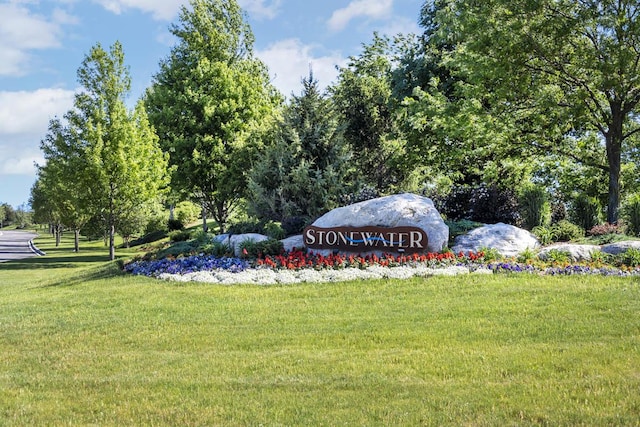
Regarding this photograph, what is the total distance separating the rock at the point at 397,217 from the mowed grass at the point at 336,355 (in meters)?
2.54

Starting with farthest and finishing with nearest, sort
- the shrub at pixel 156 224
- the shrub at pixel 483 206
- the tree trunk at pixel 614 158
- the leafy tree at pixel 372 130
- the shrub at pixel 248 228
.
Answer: the shrub at pixel 156 224 → the leafy tree at pixel 372 130 → the tree trunk at pixel 614 158 → the shrub at pixel 483 206 → the shrub at pixel 248 228

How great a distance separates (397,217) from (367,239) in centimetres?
87

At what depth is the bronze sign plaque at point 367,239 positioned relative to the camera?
475 inches

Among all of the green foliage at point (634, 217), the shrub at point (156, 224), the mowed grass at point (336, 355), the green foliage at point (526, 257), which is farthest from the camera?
the shrub at point (156, 224)

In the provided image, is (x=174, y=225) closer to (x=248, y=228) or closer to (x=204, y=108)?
(x=204, y=108)

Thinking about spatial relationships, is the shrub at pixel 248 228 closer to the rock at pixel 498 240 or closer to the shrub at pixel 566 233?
the rock at pixel 498 240

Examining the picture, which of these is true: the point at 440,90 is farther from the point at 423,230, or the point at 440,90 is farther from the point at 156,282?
the point at 156,282

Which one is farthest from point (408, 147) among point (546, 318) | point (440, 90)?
point (546, 318)

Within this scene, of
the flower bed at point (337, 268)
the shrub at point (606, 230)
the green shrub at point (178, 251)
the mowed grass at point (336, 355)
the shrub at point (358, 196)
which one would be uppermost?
the shrub at point (358, 196)

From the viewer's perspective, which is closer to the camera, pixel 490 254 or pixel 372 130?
pixel 490 254

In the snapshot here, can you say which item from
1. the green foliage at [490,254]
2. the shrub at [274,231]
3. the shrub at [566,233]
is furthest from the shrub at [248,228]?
the shrub at [566,233]

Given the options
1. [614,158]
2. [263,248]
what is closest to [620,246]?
[614,158]

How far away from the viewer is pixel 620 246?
11.3 m

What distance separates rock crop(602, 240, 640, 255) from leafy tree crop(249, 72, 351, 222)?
697 cm
